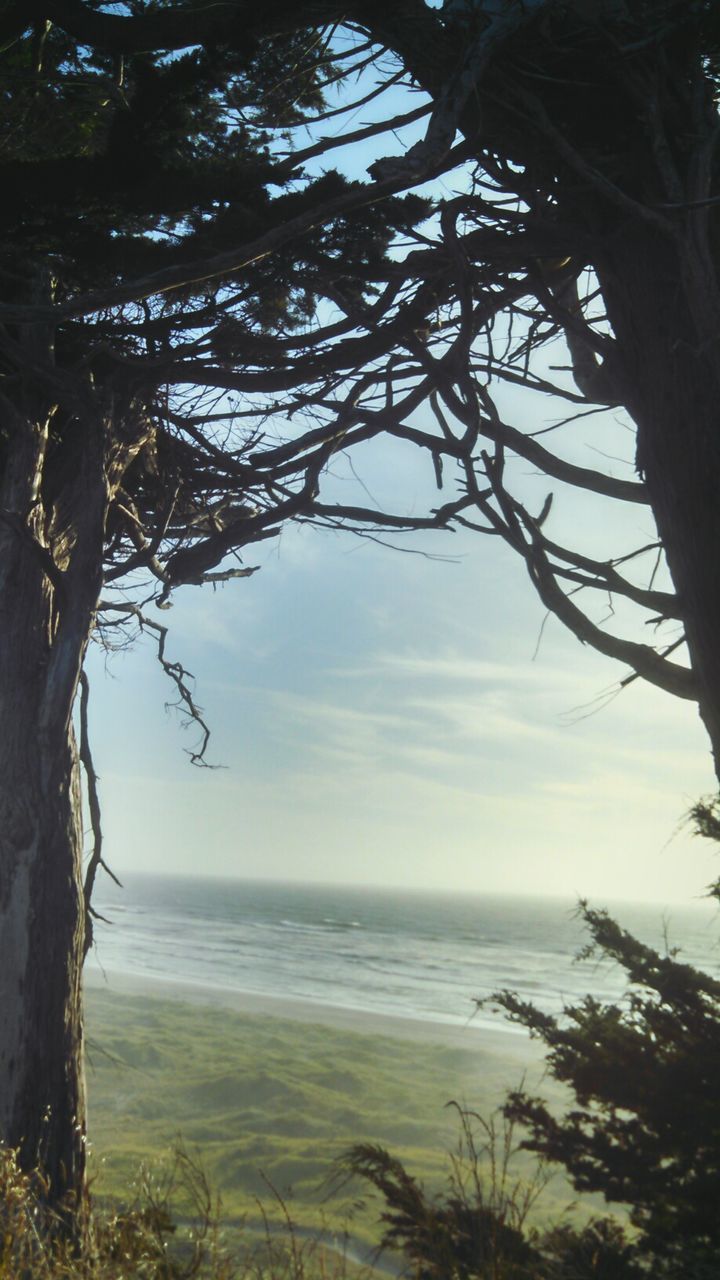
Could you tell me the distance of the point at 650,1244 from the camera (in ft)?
10.6

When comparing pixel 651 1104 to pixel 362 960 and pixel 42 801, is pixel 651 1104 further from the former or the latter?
pixel 362 960

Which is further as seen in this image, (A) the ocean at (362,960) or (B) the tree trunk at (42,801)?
(A) the ocean at (362,960)

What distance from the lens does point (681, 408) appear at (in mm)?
2660

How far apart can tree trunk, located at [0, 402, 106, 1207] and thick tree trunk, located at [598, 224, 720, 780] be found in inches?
109

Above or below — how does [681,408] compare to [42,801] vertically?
above

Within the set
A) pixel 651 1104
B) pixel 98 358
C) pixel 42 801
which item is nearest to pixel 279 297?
pixel 98 358

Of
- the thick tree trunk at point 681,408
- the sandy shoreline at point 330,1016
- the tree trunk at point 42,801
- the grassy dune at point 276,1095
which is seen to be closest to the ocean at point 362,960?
the sandy shoreline at point 330,1016

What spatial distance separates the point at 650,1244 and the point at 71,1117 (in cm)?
241

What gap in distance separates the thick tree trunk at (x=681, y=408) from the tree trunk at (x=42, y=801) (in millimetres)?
2757

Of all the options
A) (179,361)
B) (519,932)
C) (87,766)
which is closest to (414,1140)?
(87,766)

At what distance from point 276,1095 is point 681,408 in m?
14.6

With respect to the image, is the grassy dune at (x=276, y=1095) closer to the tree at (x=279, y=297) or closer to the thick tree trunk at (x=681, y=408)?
the tree at (x=279, y=297)

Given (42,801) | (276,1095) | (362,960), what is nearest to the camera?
(42,801)

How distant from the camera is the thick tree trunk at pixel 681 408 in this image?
2490 mm
